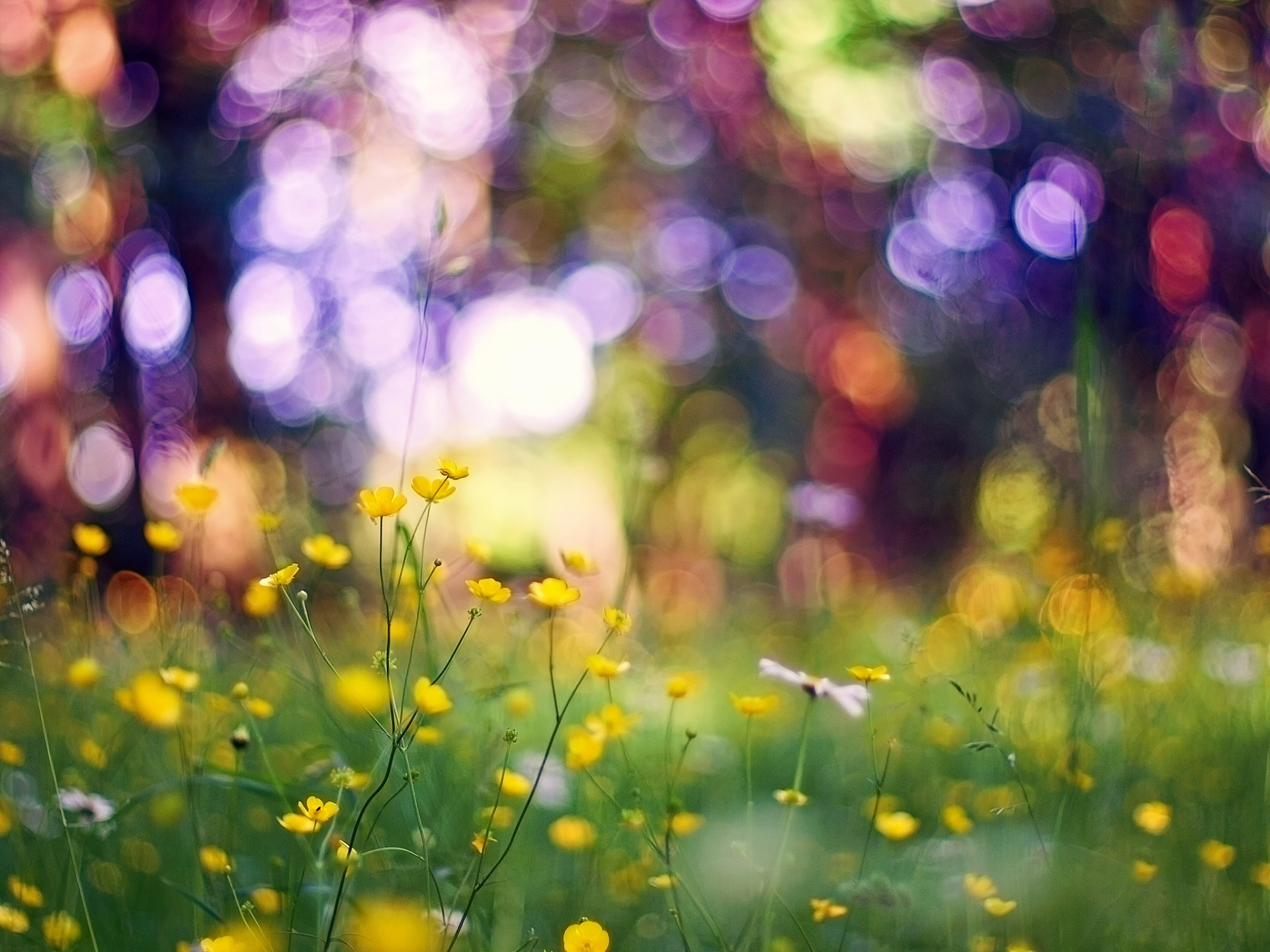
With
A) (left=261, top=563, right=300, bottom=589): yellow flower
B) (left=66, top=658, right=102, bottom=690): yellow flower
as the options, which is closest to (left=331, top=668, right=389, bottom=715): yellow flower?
(left=261, top=563, right=300, bottom=589): yellow flower

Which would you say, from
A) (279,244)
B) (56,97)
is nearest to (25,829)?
(56,97)

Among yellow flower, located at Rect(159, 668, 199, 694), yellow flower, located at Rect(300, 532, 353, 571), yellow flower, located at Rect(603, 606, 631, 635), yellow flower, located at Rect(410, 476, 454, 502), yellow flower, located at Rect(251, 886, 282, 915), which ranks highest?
yellow flower, located at Rect(410, 476, 454, 502)

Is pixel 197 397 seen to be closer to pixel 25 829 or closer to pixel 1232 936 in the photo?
pixel 25 829

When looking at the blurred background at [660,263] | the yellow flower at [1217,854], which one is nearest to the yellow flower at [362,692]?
the blurred background at [660,263]

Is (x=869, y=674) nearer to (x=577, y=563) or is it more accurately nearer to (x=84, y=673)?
(x=577, y=563)

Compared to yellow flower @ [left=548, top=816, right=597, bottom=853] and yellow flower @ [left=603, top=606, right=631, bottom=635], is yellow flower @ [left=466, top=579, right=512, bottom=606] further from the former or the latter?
yellow flower @ [left=548, top=816, right=597, bottom=853]

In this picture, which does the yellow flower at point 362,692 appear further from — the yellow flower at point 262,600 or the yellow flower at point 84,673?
the yellow flower at point 84,673
